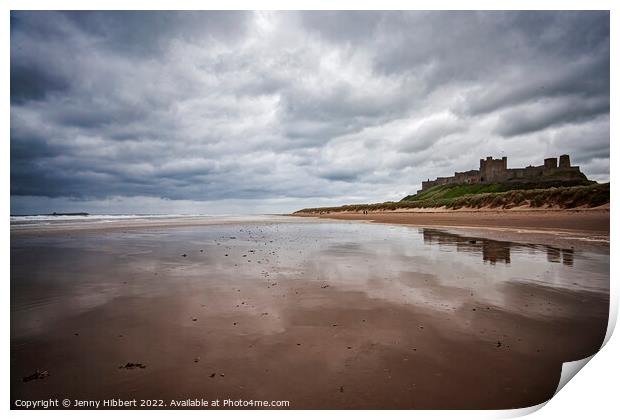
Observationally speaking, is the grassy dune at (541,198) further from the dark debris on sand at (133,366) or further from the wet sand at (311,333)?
the dark debris on sand at (133,366)

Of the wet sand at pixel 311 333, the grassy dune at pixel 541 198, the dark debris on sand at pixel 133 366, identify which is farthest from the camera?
the grassy dune at pixel 541 198

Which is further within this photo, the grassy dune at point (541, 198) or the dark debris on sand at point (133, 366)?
the grassy dune at point (541, 198)

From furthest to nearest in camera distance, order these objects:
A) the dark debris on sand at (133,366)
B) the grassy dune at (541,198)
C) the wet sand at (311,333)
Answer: the grassy dune at (541,198), the dark debris on sand at (133,366), the wet sand at (311,333)

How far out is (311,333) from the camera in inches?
137

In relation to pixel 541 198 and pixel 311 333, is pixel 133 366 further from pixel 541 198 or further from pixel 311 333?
pixel 541 198

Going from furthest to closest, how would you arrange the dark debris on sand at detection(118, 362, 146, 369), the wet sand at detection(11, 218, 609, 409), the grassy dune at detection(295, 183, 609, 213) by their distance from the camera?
the grassy dune at detection(295, 183, 609, 213)
the dark debris on sand at detection(118, 362, 146, 369)
the wet sand at detection(11, 218, 609, 409)

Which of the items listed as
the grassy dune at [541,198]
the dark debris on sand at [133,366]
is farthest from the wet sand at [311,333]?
the grassy dune at [541,198]

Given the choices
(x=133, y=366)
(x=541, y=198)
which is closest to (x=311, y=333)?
(x=133, y=366)

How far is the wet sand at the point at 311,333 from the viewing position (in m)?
2.57

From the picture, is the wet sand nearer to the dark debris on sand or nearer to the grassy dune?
the dark debris on sand

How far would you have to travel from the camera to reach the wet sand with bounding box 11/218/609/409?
257 centimetres

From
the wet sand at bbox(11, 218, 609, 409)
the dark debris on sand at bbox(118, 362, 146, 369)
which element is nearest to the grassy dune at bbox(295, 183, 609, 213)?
the wet sand at bbox(11, 218, 609, 409)
